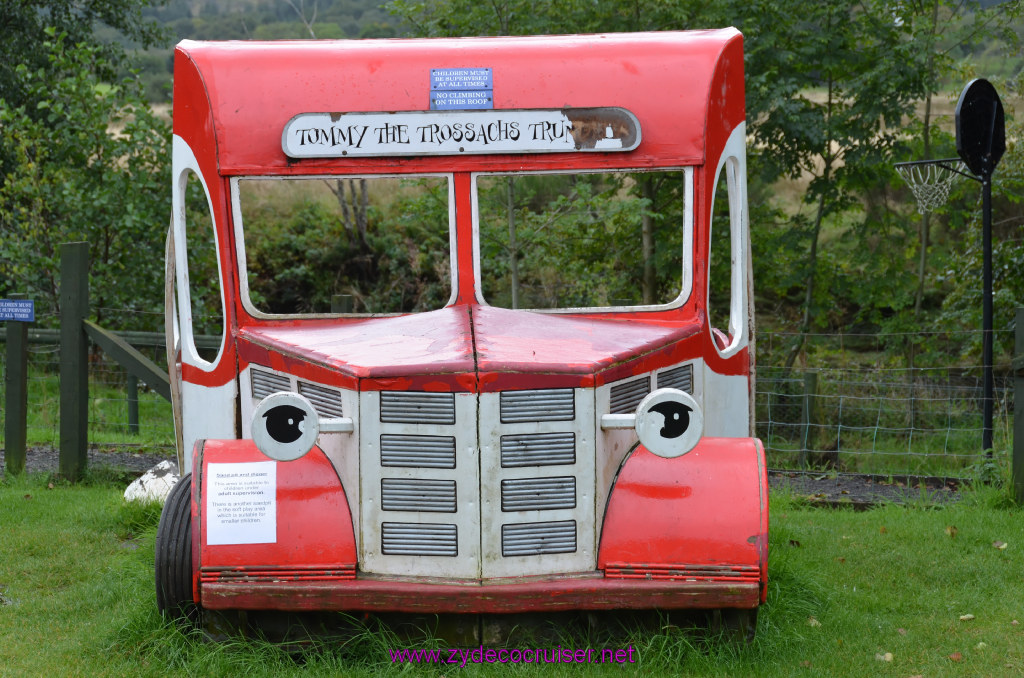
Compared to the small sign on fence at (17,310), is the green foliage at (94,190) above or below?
above

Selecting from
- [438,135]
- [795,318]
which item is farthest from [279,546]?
[795,318]

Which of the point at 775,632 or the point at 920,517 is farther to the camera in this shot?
the point at 920,517

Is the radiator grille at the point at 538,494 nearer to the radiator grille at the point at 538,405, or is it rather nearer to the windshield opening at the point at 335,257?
the radiator grille at the point at 538,405

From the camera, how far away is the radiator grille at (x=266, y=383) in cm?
472

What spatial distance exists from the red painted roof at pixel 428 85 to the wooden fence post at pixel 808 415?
14.4 feet

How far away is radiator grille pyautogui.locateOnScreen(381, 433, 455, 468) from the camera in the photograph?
4121mm

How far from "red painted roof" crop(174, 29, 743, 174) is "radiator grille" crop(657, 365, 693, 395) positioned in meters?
0.94

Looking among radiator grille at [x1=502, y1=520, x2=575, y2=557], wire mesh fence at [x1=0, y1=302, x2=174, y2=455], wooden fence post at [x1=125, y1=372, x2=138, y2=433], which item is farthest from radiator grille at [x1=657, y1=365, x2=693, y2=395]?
wooden fence post at [x1=125, y1=372, x2=138, y2=433]

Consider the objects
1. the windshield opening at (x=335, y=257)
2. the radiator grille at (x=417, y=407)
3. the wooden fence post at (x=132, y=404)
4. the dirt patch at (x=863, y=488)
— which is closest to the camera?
the radiator grille at (x=417, y=407)

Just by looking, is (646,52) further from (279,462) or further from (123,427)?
(123,427)

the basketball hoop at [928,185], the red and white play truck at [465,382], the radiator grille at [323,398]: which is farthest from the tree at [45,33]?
the radiator grille at [323,398]

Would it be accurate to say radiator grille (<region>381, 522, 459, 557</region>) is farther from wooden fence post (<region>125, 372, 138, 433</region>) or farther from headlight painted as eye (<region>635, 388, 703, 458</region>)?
wooden fence post (<region>125, 372, 138, 433</region>)

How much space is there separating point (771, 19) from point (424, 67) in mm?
7176

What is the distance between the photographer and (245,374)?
5.02 m
